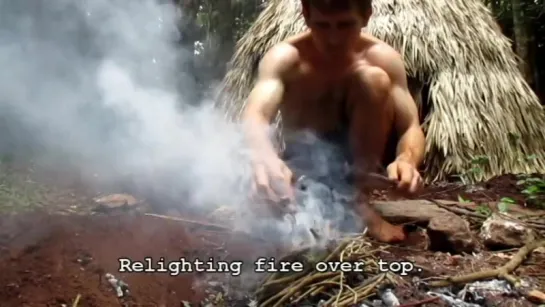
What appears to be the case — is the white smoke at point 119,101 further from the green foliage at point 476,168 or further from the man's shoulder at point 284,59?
the green foliage at point 476,168

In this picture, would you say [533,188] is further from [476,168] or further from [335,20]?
[335,20]

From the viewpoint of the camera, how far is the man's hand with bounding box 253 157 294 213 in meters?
0.76

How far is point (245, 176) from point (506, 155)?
86 centimetres

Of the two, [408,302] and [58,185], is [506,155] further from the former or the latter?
[58,185]

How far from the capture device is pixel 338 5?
0.85 meters

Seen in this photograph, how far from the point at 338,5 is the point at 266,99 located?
0.17 metres

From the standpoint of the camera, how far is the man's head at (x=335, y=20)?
0.86m

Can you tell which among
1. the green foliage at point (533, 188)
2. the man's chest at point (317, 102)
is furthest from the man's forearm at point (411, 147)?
the green foliage at point (533, 188)

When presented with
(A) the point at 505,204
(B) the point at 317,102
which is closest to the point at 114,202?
(B) the point at 317,102

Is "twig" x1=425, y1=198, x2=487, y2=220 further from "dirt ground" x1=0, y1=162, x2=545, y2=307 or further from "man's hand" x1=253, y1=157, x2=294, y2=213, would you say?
"man's hand" x1=253, y1=157, x2=294, y2=213

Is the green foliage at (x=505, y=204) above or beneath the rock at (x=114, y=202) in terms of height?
beneath

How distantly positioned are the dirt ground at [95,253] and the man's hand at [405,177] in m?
0.10

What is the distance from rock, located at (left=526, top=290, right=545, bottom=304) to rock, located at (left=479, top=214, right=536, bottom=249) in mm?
182

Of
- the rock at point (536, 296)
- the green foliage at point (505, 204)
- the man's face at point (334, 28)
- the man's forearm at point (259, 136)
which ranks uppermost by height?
the man's face at point (334, 28)
